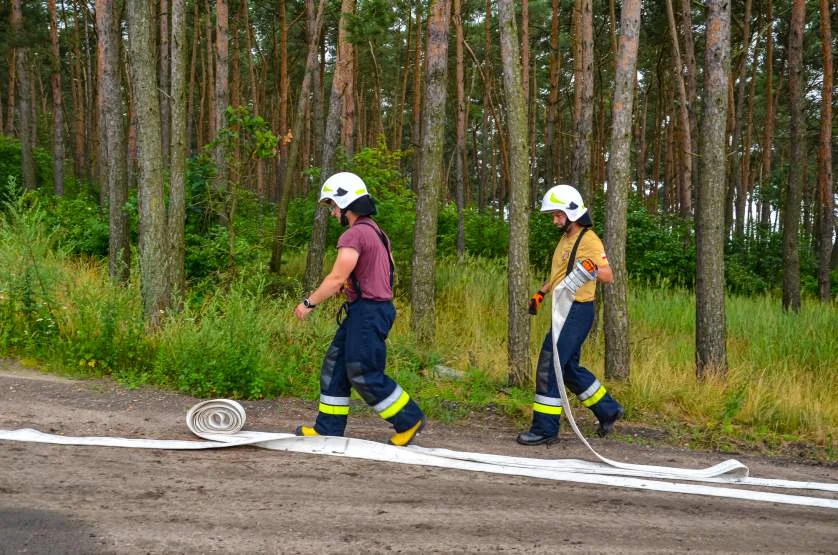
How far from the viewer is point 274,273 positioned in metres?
13.2

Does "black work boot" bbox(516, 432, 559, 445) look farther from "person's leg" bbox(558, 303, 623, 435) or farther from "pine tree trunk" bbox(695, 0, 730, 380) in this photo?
"pine tree trunk" bbox(695, 0, 730, 380)

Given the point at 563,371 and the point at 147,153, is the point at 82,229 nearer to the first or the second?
the point at 147,153

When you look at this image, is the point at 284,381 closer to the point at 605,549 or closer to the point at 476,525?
the point at 476,525

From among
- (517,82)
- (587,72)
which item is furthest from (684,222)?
(517,82)

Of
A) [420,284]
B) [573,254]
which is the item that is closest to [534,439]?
[573,254]

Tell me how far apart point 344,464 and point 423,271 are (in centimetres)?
453

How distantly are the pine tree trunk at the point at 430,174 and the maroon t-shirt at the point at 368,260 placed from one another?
3811mm

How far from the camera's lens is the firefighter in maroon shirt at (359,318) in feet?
17.0

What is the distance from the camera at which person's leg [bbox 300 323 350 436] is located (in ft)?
17.6

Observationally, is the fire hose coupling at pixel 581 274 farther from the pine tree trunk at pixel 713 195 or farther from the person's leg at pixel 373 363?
the pine tree trunk at pixel 713 195

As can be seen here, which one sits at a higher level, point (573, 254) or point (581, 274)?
point (573, 254)

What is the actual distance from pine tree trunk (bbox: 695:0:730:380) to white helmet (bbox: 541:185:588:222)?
2612 millimetres

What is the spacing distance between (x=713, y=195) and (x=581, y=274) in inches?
115

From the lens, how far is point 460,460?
16.9 ft
